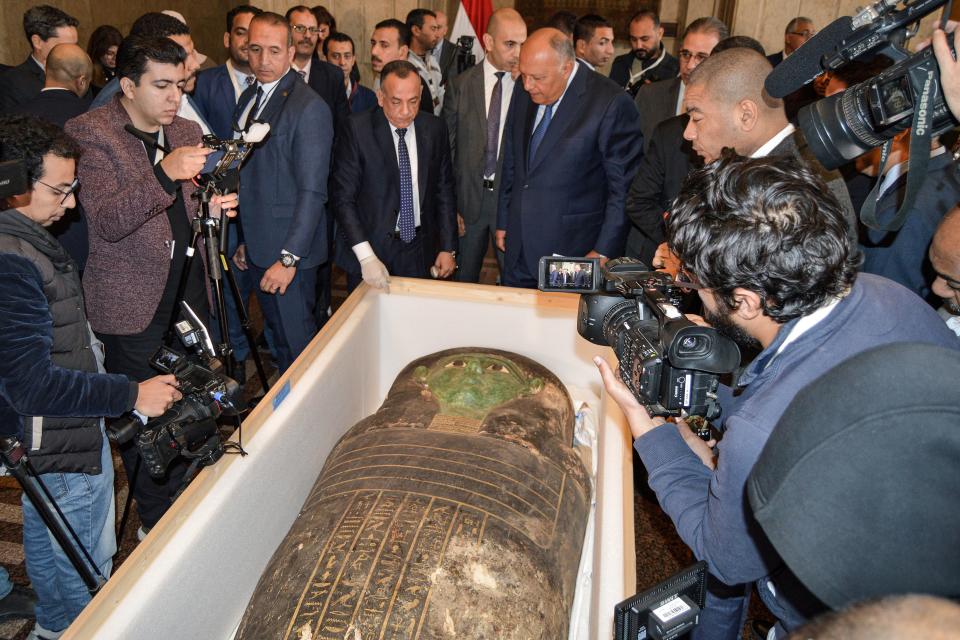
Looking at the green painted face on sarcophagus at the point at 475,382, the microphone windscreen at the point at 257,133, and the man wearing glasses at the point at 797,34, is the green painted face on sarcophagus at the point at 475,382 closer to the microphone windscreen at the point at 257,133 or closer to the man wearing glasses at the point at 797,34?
the microphone windscreen at the point at 257,133

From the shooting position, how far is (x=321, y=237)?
3607 mm

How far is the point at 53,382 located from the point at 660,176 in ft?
8.67

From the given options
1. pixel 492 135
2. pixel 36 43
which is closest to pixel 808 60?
pixel 492 135

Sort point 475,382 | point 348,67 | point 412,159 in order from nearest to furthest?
point 475,382, point 412,159, point 348,67

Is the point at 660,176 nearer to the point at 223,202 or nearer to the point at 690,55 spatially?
the point at 690,55

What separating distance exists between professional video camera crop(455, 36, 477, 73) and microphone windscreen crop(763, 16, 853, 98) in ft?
14.8

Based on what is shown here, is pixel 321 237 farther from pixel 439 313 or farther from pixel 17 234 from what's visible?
pixel 17 234

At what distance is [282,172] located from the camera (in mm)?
3391

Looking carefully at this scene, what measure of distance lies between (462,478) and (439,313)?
1430 millimetres

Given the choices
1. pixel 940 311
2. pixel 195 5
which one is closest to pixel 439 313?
pixel 940 311

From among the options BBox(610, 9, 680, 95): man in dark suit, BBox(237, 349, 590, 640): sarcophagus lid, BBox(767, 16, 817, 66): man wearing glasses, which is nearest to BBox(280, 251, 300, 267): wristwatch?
BBox(237, 349, 590, 640): sarcophagus lid

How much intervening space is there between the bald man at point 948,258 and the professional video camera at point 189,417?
2.05m

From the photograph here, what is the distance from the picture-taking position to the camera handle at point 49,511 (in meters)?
1.87

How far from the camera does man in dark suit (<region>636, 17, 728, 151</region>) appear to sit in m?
3.89
